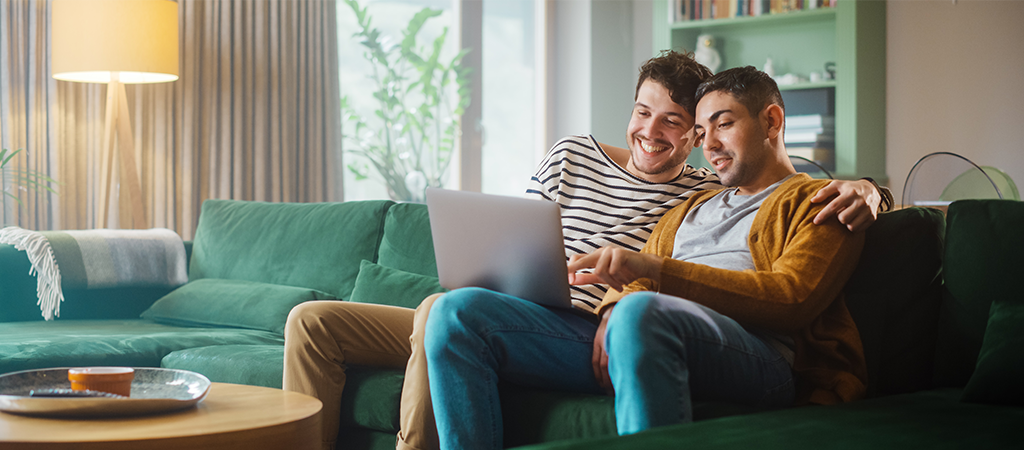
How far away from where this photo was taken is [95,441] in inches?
46.3

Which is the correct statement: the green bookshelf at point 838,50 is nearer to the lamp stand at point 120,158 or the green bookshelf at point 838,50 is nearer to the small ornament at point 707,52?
the small ornament at point 707,52

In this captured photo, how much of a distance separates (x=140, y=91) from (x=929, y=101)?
3501mm

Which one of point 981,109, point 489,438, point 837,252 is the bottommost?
point 489,438

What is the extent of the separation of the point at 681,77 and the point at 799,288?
0.57m

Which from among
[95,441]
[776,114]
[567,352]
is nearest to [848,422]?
[567,352]

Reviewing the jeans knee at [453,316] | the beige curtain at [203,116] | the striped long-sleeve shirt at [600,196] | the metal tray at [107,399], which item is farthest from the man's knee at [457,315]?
the beige curtain at [203,116]

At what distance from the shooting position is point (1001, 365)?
1.39 metres

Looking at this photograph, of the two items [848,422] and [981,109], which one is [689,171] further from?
[981,109]

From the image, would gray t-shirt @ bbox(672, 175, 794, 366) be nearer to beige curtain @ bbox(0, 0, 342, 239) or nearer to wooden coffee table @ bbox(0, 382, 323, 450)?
wooden coffee table @ bbox(0, 382, 323, 450)

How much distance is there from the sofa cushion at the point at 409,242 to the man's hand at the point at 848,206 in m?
1.19

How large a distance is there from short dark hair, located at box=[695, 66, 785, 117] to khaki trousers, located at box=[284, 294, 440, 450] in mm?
710

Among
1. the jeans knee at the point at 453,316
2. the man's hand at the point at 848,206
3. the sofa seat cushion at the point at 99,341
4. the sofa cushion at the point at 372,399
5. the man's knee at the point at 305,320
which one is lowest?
the sofa cushion at the point at 372,399

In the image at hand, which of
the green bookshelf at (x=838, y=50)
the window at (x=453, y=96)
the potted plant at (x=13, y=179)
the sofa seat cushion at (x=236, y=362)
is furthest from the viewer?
the window at (x=453, y=96)

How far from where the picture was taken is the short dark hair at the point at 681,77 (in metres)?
1.78
